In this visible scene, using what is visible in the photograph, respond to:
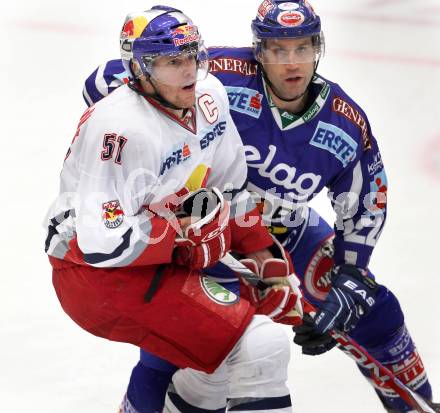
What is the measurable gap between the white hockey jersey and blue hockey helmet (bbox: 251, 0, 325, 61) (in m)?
0.43

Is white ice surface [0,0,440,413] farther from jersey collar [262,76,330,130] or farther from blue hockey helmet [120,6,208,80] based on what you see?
blue hockey helmet [120,6,208,80]

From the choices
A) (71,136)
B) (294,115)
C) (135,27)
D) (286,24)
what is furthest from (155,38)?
(71,136)

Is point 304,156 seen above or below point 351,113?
below

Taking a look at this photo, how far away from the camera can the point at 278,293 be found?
345cm

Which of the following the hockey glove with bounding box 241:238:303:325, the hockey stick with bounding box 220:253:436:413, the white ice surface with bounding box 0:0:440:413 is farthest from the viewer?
the white ice surface with bounding box 0:0:440:413

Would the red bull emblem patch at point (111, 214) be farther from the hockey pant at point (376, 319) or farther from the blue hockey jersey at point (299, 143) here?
the hockey pant at point (376, 319)

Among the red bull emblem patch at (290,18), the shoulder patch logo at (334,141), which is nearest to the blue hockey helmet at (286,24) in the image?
the red bull emblem patch at (290,18)

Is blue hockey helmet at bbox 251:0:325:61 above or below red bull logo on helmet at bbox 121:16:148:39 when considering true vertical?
below

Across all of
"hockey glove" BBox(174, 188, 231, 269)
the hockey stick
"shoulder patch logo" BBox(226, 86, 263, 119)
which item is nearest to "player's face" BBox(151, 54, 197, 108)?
"hockey glove" BBox(174, 188, 231, 269)

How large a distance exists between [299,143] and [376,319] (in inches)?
24.6

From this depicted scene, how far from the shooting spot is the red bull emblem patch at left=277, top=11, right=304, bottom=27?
139 inches

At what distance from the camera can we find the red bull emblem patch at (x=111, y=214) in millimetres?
3041

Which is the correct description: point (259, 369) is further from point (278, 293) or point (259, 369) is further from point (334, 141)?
point (334, 141)

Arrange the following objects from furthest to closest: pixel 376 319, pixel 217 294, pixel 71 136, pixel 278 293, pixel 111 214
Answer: pixel 71 136
pixel 376 319
pixel 278 293
pixel 217 294
pixel 111 214
